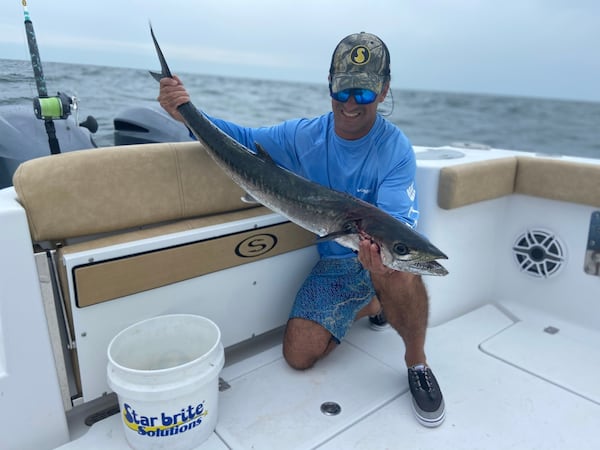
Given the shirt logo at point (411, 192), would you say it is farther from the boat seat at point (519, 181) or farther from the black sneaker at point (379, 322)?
the black sneaker at point (379, 322)


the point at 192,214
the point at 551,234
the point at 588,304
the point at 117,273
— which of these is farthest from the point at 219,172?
the point at 588,304

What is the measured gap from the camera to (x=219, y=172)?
87.7 inches

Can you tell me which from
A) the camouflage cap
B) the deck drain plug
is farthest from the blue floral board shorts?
the camouflage cap

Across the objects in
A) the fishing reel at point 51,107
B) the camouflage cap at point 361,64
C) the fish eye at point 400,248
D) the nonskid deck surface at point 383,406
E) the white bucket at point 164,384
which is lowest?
the nonskid deck surface at point 383,406

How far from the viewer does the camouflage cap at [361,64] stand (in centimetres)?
209

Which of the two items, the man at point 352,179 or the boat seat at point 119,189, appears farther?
the man at point 352,179

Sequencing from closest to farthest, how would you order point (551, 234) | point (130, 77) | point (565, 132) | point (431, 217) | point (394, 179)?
point (394, 179), point (431, 217), point (551, 234), point (130, 77), point (565, 132)

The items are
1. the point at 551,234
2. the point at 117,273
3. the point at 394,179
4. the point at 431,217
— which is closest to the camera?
the point at 117,273

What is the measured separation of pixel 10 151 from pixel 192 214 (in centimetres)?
118

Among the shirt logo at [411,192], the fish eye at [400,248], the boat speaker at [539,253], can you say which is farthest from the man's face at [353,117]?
the boat speaker at [539,253]

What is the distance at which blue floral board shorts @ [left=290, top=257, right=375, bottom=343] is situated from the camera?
7.69 feet

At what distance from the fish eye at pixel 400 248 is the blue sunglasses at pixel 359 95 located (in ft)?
2.62

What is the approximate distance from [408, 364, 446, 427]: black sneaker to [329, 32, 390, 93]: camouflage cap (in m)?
1.35

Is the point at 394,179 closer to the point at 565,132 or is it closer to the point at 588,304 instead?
the point at 588,304
